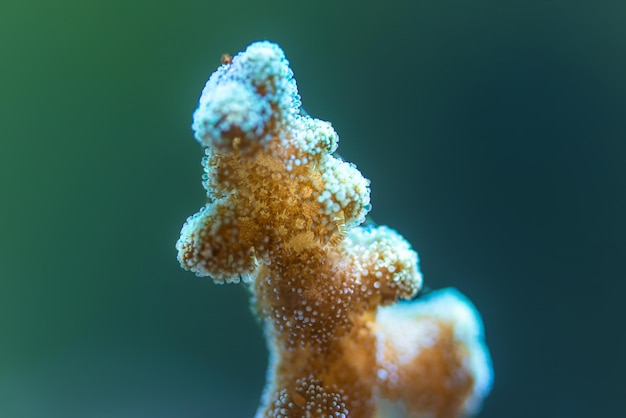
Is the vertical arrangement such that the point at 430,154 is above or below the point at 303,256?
above

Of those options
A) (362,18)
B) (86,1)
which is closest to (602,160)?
(362,18)

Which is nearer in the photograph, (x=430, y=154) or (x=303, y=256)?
(x=303, y=256)

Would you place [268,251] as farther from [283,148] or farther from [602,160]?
[602,160]

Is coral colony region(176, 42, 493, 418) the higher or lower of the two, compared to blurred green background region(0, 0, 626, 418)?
lower

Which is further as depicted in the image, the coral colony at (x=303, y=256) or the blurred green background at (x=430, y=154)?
the blurred green background at (x=430, y=154)

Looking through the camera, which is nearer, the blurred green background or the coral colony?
the coral colony
